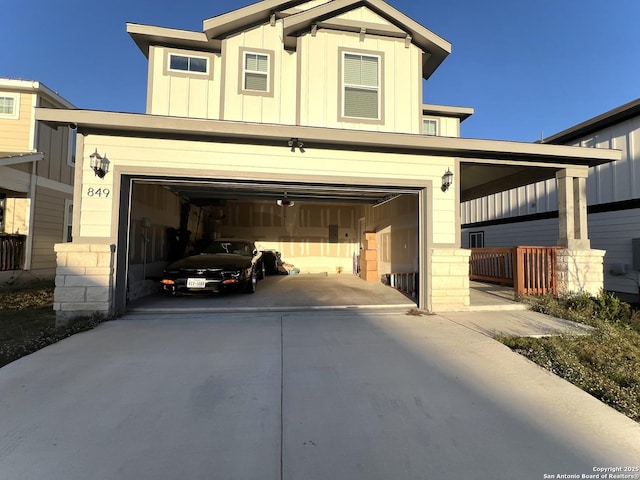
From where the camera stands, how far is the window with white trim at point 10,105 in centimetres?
941

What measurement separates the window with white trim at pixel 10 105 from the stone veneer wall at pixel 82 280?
7764 mm

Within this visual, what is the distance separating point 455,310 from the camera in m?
5.96

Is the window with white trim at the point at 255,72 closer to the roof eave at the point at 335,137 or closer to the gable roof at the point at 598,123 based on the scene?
the roof eave at the point at 335,137

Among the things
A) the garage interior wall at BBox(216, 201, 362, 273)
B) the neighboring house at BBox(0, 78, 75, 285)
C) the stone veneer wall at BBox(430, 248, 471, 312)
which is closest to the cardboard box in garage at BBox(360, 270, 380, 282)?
the garage interior wall at BBox(216, 201, 362, 273)

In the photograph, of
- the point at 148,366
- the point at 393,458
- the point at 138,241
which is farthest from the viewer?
the point at 138,241

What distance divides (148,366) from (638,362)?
5.33 metres

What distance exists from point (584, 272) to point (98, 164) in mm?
9574

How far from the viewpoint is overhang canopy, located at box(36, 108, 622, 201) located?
497cm

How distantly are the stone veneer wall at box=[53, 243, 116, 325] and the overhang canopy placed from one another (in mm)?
1988

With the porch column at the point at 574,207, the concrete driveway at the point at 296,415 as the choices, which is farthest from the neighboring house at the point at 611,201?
the concrete driveway at the point at 296,415

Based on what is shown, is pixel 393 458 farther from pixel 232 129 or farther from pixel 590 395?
pixel 232 129

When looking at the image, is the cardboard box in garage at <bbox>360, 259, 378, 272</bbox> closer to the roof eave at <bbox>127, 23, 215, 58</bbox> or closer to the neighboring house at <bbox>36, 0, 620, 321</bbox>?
the neighboring house at <bbox>36, 0, 620, 321</bbox>

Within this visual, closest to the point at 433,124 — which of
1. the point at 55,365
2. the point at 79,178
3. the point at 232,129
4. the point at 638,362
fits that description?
the point at 232,129

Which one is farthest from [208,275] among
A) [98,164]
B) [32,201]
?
[32,201]
